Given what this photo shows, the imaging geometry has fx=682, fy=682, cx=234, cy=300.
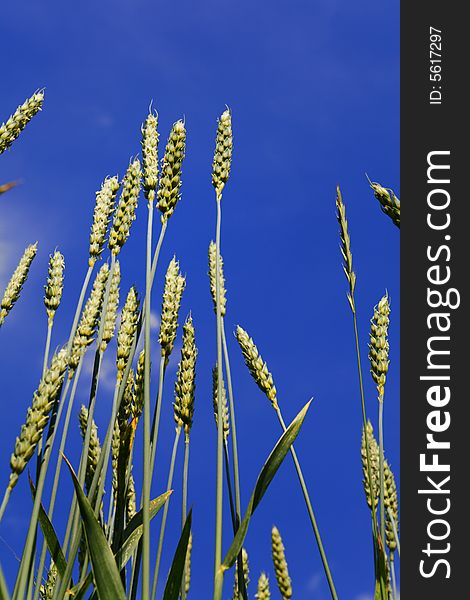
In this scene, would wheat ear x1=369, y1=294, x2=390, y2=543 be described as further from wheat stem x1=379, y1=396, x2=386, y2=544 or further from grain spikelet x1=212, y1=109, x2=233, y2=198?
grain spikelet x1=212, y1=109, x2=233, y2=198

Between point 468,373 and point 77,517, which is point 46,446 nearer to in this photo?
point 77,517

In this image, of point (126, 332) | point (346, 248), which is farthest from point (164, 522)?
point (346, 248)

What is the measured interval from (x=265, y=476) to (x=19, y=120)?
0.97m

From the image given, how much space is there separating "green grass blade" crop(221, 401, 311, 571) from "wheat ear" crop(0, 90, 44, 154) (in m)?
0.86

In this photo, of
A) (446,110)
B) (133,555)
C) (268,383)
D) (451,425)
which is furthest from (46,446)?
(446,110)

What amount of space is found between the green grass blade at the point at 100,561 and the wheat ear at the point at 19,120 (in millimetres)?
784

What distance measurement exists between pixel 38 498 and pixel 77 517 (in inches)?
10.2

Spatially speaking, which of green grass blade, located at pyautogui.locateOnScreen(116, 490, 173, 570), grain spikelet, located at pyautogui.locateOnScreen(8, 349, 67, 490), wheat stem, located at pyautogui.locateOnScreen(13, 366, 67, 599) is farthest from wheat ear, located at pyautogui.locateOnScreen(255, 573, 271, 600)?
grain spikelet, located at pyautogui.locateOnScreen(8, 349, 67, 490)

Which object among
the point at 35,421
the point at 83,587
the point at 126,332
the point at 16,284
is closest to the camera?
the point at 35,421

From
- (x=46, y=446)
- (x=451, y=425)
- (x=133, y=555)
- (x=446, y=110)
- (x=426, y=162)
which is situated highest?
(x=446, y=110)

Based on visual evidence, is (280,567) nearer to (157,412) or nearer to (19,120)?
(157,412)

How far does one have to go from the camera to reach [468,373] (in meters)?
1.84

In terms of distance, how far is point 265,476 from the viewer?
1329mm

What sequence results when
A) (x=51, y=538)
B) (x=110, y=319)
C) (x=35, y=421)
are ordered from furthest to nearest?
(x=110, y=319) < (x=51, y=538) < (x=35, y=421)
